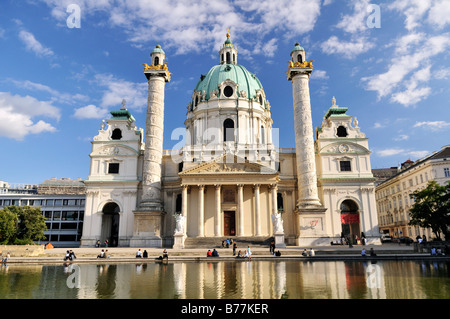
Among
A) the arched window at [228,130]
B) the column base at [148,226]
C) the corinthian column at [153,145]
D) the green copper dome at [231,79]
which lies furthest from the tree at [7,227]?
the green copper dome at [231,79]

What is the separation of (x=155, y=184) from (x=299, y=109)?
19243 millimetres

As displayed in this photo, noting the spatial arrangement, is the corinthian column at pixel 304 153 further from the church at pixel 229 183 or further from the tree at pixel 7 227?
the tree at pixel 7 227

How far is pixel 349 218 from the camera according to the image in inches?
1549

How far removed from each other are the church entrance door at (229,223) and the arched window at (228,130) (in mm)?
11997

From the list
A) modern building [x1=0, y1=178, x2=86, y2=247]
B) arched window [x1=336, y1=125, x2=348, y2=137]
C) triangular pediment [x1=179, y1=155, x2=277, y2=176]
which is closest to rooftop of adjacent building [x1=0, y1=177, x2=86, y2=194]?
modern building [x1=0, y1=178, x2=86, y2=247]

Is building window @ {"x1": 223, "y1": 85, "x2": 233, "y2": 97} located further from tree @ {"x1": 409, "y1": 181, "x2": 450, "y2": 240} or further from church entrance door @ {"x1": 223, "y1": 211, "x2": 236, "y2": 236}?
tree @ {"x1": 409, "y1": 181, "x2": 450, "y2": 240}

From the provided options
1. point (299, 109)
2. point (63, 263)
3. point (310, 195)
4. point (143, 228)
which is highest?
point (299, 109)

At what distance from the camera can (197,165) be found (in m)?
37.5

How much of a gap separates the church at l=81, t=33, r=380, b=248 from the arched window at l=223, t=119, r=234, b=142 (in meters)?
0.90

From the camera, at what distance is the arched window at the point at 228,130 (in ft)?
152

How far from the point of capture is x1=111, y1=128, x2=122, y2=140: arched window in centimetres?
4297

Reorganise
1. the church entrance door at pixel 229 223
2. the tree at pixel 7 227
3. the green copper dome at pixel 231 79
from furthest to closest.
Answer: the green copper dome at pixel 231 79 → the church entrance door at pixel 229 223 → the tree at pixel 7 227
